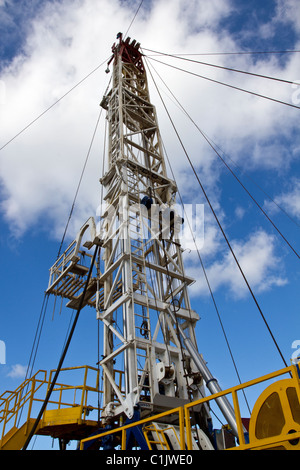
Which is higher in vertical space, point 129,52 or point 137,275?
point 129,52

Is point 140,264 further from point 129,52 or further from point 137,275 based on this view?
point 129,52

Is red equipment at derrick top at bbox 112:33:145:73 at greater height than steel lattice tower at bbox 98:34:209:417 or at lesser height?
greater

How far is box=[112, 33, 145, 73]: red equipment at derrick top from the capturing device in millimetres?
19844

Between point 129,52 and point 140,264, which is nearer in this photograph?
point 140,264

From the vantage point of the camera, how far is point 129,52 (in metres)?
20.4

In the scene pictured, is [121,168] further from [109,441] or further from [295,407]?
[295,407]

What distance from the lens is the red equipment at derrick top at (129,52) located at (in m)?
19.8

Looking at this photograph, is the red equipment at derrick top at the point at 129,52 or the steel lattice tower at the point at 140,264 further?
the red equipment at derrick top at the point at 129,52

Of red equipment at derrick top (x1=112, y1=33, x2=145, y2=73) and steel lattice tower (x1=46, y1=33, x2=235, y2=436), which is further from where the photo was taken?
red equipment at derrick top (x1=112, y1=33, x2=145, y2=73)

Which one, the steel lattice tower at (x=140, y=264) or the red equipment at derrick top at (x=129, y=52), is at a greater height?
the red equipment at derrick top at (x=129, y=52)

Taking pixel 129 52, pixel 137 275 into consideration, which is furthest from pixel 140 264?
pixel 129 52

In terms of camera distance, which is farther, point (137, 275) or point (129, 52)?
point (129, 52)
